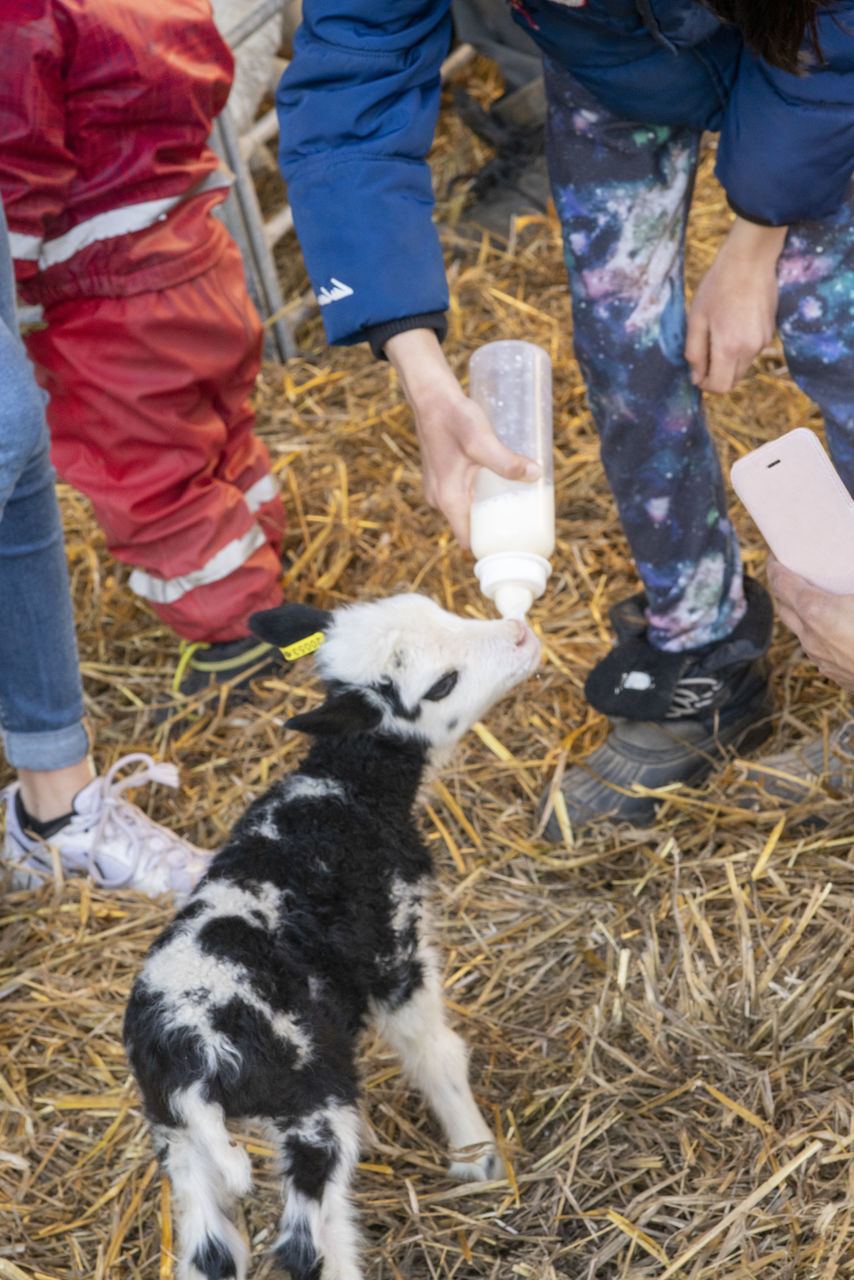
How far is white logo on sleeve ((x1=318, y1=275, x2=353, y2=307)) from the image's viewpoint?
2.08m

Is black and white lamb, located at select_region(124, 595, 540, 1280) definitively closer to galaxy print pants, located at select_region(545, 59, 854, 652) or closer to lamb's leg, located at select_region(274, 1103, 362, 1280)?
lamb's leg, located at select_region(274, 1103, 362, 1280)

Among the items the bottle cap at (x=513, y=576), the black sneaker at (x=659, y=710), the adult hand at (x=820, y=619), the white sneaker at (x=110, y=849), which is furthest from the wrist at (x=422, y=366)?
the white sneaker at (x=110, y=849)

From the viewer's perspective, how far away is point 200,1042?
1.70 meters

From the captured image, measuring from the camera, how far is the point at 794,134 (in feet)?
6.23

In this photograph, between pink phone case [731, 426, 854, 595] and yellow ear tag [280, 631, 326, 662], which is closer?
pink phone case [731, 426, 854, 595]

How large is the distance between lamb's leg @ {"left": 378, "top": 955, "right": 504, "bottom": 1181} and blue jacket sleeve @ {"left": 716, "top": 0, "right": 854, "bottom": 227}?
4.57ft

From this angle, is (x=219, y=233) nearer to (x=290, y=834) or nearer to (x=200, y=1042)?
(x=290, y=834)

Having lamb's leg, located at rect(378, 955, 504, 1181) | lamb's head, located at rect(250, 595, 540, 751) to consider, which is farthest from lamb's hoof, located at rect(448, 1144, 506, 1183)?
lamb's head, located at rect(250, 595, 540, 751)

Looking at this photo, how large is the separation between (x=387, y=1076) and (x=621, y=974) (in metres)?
0.48

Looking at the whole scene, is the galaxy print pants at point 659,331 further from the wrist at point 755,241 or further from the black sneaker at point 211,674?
the black sneaker at point 211,674

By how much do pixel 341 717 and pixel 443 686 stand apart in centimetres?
18

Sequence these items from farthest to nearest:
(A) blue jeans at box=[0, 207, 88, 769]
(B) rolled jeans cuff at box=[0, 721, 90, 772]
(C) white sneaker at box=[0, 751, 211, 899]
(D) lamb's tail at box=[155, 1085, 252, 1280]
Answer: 1. (C) white sneaker at box=[0, 751, 211, 899]
2. (B) rolled jeans cuff at box=[0, 721, 90, 772]
3. (A) blue jeans at box=[0, 207, 88, 769]
4. (D) lamb's tail at box=[155, 1085, 252, 1280]

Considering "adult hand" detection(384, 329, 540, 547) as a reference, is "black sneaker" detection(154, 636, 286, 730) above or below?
below

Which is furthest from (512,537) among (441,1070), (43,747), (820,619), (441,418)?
(43,747)
